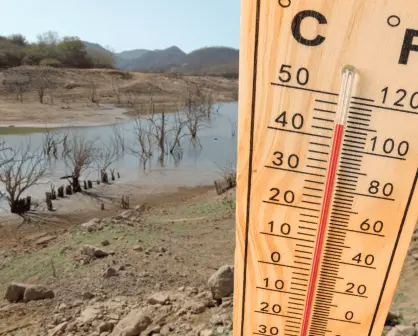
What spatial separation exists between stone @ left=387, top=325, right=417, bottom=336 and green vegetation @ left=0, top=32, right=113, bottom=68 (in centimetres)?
3191

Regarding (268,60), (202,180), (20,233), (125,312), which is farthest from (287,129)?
(202,180)

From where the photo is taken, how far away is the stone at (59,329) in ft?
9.34

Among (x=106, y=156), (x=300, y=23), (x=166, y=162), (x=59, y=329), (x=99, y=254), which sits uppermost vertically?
(x=300, y=23)

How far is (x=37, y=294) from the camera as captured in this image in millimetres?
3551

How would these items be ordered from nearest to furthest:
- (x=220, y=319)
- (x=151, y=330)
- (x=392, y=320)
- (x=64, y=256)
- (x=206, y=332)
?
(x=392, y=320), (x=206, y=332), (x=220, y=319), (x=151, y=330), (x=64, y=256)

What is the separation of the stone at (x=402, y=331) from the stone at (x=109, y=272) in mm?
2775

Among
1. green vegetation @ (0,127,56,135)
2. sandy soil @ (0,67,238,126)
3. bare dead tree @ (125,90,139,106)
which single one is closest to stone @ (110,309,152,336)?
sandy soil @ (0,67,238,126)

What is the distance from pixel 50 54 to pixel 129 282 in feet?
110

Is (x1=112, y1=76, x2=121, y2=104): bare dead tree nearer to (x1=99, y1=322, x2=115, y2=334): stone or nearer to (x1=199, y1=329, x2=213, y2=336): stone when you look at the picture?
(x1=99, y1=322, x2=115, y2=334): stone

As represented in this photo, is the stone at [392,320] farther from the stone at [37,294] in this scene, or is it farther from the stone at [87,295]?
the stone at [37,294]

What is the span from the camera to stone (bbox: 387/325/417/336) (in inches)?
75.0

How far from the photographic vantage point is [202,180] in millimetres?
11938

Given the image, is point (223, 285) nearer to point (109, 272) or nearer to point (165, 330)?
point (165, 330)

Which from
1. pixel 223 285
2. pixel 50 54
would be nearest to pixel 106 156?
pixel 223 285
